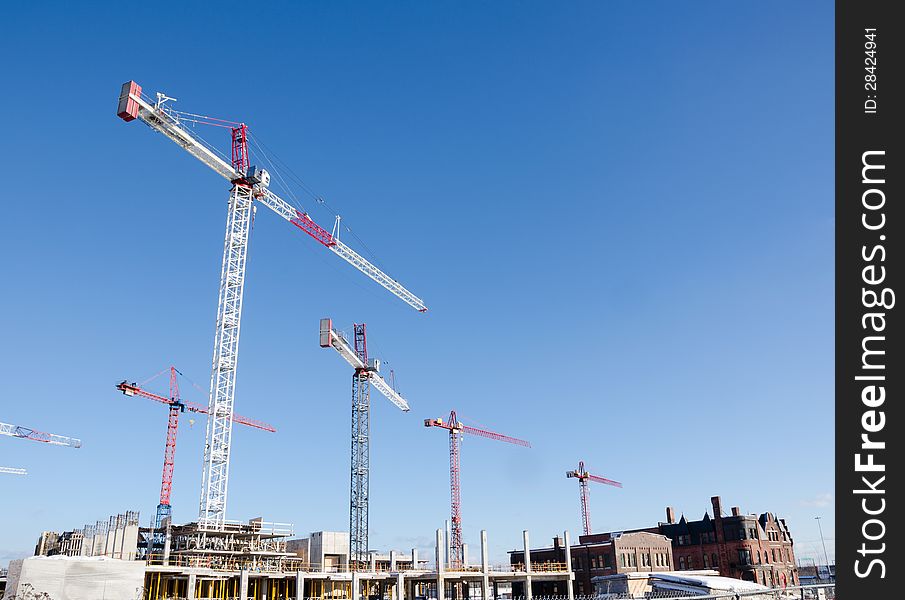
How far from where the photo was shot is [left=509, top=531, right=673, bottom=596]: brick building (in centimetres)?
8944

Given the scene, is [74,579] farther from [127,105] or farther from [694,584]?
[694,584]

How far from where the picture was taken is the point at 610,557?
89.2 m

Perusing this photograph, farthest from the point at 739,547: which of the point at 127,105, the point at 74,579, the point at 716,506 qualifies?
the point at 127,105

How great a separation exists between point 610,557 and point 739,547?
837 inches

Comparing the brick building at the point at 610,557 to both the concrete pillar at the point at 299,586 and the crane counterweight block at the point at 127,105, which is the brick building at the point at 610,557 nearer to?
the concrete pillar at the point at 299,586

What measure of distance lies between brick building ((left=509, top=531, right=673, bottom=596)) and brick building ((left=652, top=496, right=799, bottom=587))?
555cm

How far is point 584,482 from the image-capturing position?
18525cm

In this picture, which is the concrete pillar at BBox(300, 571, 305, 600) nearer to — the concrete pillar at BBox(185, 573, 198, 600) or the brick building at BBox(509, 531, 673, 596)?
the concrete pillar at BBox(185, 573, 198, 600)

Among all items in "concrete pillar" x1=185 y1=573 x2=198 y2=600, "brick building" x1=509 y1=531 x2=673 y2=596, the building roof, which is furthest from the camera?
"brick building" x1=509 y1=531 x2=673 y2=596

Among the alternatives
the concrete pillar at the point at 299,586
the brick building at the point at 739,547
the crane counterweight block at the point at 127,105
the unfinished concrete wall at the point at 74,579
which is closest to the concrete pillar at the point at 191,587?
the unfinished concrete wall at the point at 74,579

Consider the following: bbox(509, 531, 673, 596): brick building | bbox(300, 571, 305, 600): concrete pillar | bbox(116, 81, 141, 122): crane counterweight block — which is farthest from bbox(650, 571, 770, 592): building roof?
bbox(116, 81, 141, 122): crane counterweight block

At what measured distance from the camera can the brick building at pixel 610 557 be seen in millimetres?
89438

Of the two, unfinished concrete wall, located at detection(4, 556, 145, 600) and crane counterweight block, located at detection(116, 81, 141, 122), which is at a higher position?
crane counterweight block, located at detection(116, 81, 141, 122)
